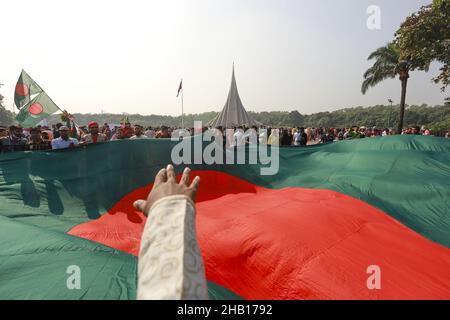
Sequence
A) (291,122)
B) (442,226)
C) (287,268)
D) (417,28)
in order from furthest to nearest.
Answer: (291,122), (417,28), (442,226), (287,268)

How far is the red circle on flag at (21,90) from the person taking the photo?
1061 centimetres

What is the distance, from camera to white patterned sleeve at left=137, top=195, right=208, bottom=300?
79 centimetres

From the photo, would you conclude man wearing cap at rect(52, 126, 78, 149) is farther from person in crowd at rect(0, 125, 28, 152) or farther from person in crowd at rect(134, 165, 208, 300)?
person in crowd at rect(134, 165, 208, 300)

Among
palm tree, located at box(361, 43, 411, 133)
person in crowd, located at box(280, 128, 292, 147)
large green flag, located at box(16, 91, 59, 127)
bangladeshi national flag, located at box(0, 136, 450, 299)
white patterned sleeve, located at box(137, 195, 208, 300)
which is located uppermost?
palm tree, located at box(361, 43, 411, 133)

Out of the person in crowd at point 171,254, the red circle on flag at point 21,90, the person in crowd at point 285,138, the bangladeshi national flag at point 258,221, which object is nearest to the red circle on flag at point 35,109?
the red circle on flag at point 21,90

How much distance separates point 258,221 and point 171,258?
218 cm

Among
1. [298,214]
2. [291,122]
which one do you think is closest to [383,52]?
[298,214]

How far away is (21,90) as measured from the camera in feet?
35.1

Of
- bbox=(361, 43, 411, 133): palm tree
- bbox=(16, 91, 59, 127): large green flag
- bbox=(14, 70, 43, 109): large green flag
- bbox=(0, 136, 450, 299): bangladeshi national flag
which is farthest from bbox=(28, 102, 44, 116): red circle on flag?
bbox=(361, 43, 411, 133): palm tree

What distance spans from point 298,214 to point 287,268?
0.76 m

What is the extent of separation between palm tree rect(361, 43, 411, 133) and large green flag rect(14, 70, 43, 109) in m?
22.3

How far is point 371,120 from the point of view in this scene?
81062 millimetres
